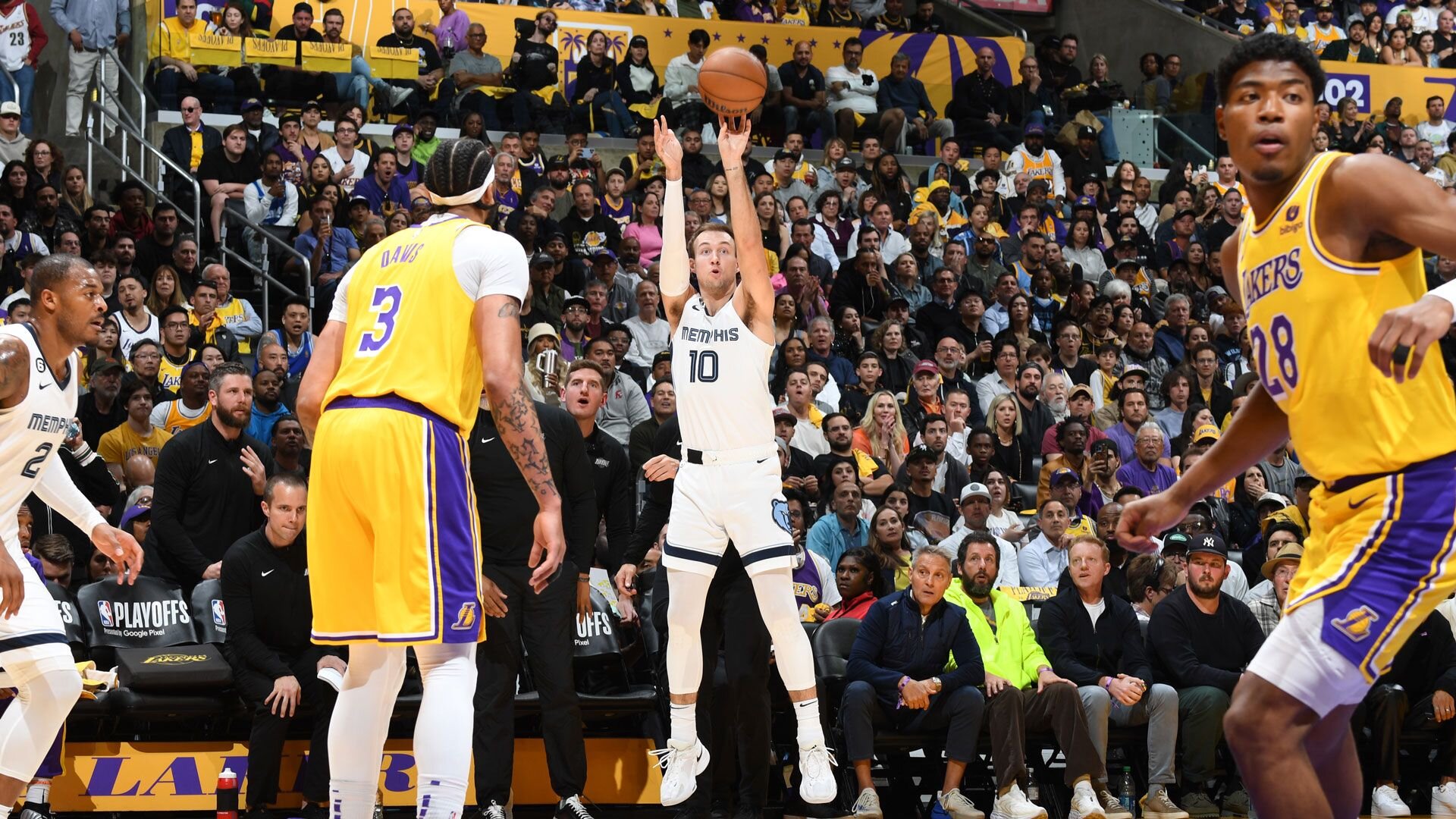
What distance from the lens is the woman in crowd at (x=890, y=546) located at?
1005cm

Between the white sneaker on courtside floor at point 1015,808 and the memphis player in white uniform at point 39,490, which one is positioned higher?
the memphis player in white uniform at point 39,490

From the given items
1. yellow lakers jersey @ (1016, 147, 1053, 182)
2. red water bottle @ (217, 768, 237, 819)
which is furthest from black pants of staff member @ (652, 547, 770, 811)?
yellow lakers jersey @ (1016, 147, 1053, 182)

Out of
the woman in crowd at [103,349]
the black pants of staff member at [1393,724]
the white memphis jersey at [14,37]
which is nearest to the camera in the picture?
the black pants of staff member at [1393,724]

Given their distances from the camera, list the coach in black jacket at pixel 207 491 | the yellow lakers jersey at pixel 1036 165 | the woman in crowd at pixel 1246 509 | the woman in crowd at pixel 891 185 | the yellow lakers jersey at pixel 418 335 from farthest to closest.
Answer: the yellow lakers jersey at pixel 1036 165
the woman in crowd at pixel 891 185
the woman in crowd at pixel 1246 509
the coach in black jacket at pixel 207 491
the yellow lakers jersey at pixel 418 335

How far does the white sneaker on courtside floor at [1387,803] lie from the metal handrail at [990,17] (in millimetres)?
14521

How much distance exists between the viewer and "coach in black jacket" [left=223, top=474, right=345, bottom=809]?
7480mm

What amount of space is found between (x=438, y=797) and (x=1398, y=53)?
68.7 ft

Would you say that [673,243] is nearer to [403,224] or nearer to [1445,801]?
[1445,801]

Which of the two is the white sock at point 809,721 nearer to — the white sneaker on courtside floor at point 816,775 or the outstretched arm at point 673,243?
the white sneaker on courtside floor at point 816,775

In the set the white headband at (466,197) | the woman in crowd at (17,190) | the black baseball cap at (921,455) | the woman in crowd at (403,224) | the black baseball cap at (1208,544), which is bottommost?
the black baseball cap at (921,455)

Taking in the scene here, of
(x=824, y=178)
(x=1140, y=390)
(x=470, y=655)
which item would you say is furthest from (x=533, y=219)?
(x=470, y=655)

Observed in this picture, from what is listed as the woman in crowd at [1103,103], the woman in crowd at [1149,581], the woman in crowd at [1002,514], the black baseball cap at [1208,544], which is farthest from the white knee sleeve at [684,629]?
the woman in crowd at [1103,103]

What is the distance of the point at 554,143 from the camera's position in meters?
16.5

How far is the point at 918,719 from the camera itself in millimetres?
8391
